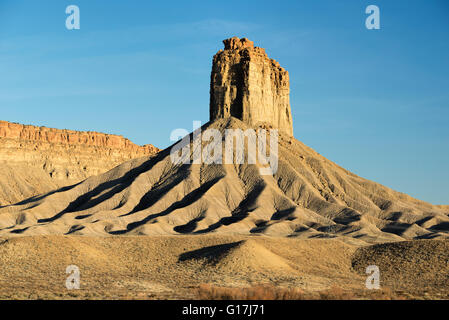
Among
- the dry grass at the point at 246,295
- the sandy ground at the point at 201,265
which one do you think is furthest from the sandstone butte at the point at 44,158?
the dry grass at the point at 246,295

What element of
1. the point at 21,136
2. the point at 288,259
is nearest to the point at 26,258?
the point at 288,259

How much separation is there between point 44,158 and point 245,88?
71.3m

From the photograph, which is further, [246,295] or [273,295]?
[273,295]

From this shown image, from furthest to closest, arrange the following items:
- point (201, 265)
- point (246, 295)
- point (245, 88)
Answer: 1. point (245, 88)
2. point (201, 265)
3. point (246, 295)

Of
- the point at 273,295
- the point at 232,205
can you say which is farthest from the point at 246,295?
the point at 232,205

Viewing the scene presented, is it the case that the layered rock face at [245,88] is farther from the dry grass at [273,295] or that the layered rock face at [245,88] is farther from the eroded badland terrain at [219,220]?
the dry grass at [273,295]

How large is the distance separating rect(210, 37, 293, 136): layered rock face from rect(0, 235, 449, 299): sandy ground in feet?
259

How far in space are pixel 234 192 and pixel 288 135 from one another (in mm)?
33593

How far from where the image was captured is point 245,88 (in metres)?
137

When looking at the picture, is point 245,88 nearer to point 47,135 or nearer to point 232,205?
point 232,205

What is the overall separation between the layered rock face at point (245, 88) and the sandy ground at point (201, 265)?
7887cm

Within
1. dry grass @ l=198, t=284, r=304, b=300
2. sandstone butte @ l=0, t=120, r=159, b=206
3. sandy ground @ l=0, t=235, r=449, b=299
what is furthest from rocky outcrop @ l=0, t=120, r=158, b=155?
dry grass @ l=198, t=284, r=304, b=300

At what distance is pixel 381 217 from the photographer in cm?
11600
